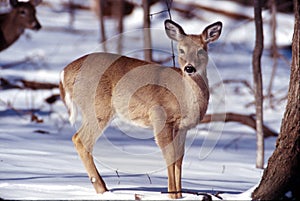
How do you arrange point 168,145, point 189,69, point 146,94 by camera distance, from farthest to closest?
point 146,94 → point 189,69 → point 168,145

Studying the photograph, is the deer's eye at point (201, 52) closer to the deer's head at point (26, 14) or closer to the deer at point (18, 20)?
the deer at point (18, 20)

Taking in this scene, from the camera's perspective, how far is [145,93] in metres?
6.21

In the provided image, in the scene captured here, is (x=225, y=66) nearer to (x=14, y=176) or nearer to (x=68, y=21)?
(x=68, y=21)

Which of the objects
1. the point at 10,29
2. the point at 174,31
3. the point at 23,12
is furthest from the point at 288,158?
the point at 23,12

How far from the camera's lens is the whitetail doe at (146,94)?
593 cm

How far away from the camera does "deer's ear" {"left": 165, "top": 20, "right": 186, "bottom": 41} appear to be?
6.15 meters

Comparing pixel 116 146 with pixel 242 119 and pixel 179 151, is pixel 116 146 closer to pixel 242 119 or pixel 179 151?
pixel 242 119

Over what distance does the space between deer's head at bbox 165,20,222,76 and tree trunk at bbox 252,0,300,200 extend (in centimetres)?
125

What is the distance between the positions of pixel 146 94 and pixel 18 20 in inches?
283

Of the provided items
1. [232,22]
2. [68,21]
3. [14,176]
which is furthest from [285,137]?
[68,21]

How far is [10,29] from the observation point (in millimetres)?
12648


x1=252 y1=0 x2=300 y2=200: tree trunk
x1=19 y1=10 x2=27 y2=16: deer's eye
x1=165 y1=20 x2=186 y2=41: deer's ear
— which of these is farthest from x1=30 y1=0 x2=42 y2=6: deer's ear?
x1=252 y1=0 x2=300 y2=200: tree trunk

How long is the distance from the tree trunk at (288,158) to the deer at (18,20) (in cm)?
838

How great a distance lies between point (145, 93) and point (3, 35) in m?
6.75
